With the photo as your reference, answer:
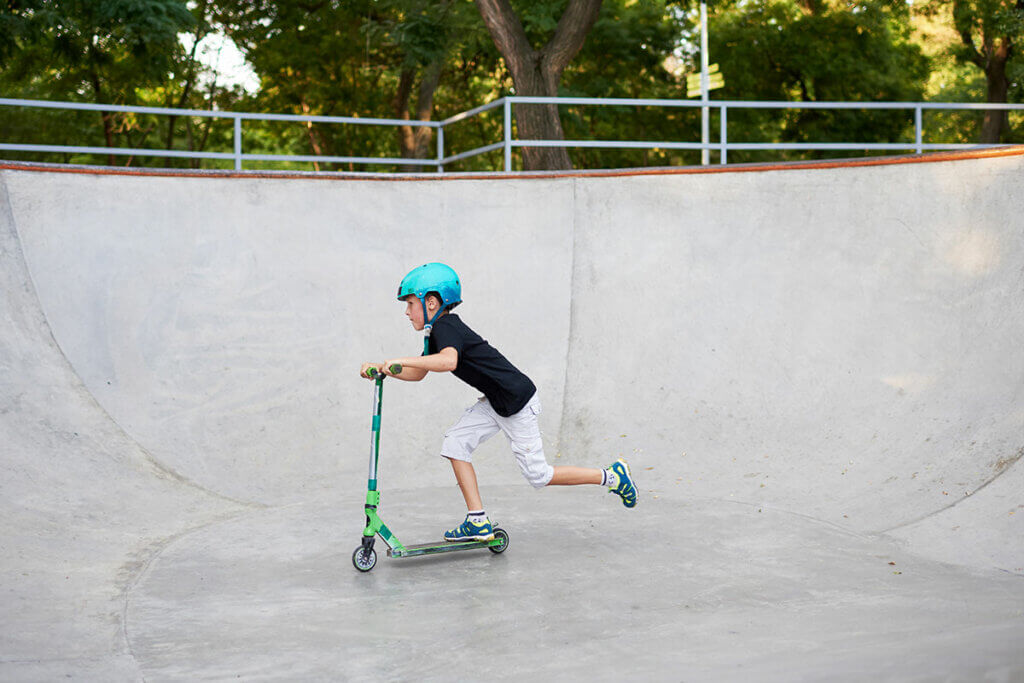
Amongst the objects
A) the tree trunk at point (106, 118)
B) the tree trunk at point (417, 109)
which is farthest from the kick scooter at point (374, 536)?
the tree trunk at point (106, 118)

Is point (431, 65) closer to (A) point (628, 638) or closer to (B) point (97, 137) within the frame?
(B) point (97, 137)

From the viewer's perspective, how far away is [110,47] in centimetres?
2042

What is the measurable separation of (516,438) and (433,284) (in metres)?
0.99

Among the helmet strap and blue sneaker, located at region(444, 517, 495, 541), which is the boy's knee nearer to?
blue sneaker, located at region(444, 517, 495, 541)

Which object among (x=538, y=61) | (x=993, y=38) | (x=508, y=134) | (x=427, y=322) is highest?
(x=993, y=38)

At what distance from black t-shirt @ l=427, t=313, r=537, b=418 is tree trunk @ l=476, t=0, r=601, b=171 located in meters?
9.84

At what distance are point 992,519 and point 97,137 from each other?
2847cm

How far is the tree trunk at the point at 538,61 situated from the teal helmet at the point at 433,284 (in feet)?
32.4

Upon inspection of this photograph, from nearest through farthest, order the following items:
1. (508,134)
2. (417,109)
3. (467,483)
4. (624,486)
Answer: (467,483) → (624,486) → (508,134) → (417,109)

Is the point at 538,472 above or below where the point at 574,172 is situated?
below

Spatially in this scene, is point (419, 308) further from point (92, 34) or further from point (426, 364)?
point (92, 34)

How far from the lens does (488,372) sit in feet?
17.4

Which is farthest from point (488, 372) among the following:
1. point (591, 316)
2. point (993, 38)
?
point (993, 38)

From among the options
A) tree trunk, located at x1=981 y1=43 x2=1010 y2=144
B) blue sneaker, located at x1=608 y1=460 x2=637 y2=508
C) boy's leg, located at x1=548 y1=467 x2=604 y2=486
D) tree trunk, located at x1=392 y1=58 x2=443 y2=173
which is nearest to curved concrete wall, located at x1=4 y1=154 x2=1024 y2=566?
blue sneaker, located at x1=608 y1=460 x2=637 y2=508
